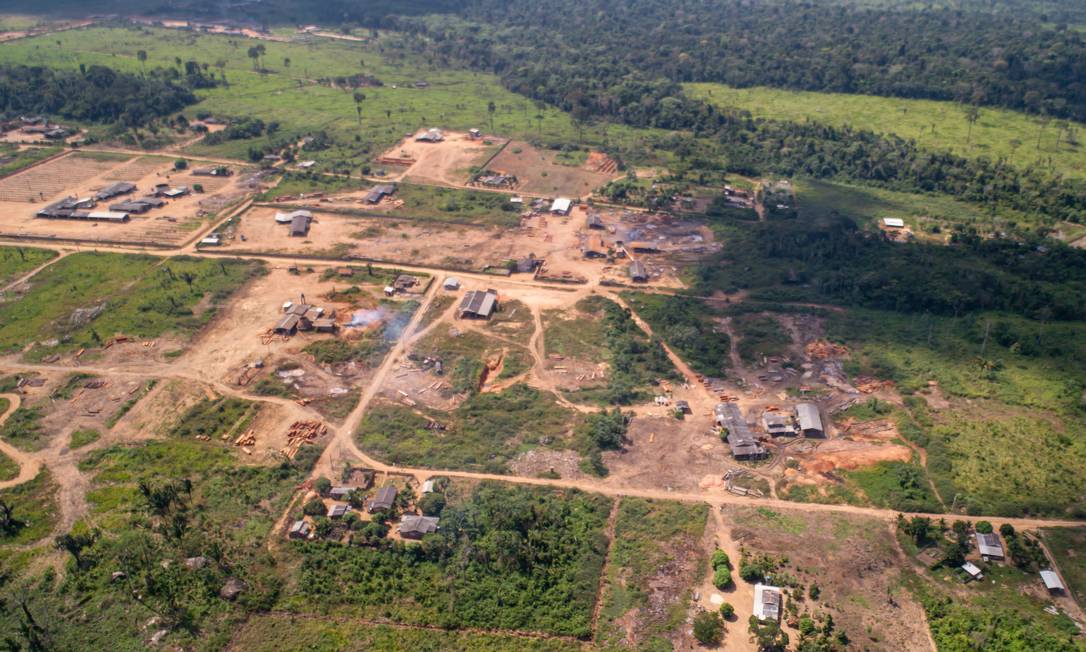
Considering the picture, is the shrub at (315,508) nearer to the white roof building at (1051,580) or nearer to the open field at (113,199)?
the white roof building at (1051,580)

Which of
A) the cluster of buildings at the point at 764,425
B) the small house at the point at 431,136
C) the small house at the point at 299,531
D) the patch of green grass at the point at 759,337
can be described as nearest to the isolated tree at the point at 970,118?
the patch of green grass at the point at 759,337

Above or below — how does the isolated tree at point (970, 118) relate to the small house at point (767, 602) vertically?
above

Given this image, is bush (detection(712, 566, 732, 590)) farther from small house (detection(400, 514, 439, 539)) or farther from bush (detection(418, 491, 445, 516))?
bush (detection(418, 491, 445, 516))

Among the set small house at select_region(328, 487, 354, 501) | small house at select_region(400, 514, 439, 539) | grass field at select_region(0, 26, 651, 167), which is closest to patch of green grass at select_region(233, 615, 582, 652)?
small house at select_region(400, 514, 439, 539)

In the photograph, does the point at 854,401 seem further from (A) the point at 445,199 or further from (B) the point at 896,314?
(A) the point at 445,199

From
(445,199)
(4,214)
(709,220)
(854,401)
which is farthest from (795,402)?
(4,214)

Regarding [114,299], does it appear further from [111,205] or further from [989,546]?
[989,546]
